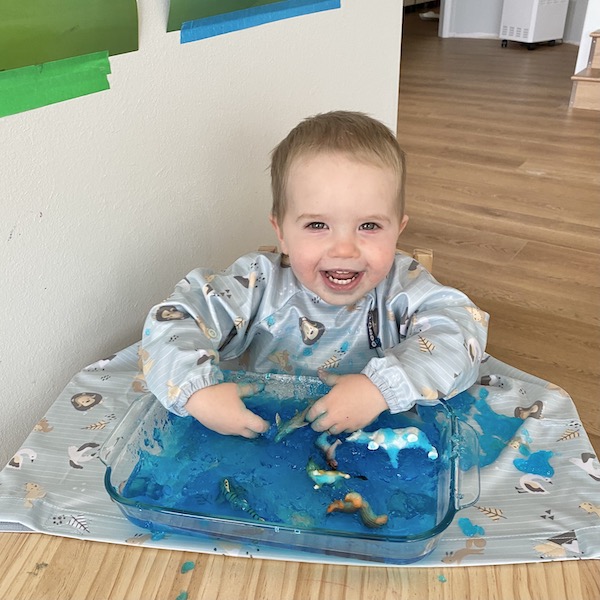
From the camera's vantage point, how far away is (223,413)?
64 cm

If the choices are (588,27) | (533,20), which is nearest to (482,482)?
(588,27)

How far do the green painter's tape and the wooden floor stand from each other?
38.0 inches

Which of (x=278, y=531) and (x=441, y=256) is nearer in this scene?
(x=278, y=531)

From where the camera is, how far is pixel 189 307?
739 mm

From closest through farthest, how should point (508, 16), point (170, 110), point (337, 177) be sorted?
1. point (337, 177)
2. point (170, 110)
3. point (508, 16)

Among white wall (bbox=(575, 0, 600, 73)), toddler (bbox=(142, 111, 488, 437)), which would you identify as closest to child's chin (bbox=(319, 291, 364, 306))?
toddler (bbox=(142, 111, 488, 437))

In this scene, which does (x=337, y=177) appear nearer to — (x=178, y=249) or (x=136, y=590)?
(x=178, y=249)

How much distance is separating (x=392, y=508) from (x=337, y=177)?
35cm

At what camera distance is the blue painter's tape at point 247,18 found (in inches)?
33.1

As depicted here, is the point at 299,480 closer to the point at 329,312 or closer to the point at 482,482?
the point at 482,482

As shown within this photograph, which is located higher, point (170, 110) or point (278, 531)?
point (170, 110)

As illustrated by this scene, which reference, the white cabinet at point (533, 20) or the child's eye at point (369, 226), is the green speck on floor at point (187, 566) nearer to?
the child's eye at point (369, 226)

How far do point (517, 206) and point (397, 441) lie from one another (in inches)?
62.9

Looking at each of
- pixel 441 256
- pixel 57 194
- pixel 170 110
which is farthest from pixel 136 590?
pixel 441 256
